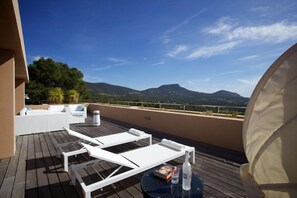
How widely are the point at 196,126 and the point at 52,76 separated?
17.3 meters

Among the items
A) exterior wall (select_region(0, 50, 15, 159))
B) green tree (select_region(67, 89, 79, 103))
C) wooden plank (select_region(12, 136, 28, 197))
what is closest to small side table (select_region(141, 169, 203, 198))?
wooden plank (select_region(12, 136, 28, 197))

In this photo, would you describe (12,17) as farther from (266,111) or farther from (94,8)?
(94,8)

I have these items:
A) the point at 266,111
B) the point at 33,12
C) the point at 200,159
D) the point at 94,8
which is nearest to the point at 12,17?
the point at 266,111

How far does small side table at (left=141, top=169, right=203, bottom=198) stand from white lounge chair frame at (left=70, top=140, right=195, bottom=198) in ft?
2.06

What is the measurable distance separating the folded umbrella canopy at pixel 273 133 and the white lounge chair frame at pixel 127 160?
1.58 metres

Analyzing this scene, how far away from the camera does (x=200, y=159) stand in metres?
3.65

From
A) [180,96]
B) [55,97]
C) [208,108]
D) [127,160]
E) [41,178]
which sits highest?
[180,96]

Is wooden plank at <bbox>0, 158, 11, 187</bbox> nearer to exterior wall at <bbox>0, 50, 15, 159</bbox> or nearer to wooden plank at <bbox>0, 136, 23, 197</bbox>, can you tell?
wooden plank at <bbox>0, 136, 23, 197</bbox>

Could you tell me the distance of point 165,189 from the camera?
66.0 inches

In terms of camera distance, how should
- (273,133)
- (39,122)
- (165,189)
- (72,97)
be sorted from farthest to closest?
(72,97), (39,122), (165,189), (273,133)

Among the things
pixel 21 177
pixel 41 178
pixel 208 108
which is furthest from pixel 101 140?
pixel 208 108

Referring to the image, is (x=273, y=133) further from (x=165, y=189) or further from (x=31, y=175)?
(x=31, y=175)

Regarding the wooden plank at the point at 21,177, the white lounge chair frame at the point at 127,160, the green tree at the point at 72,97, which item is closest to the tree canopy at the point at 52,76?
the green tree at the point at 72,97

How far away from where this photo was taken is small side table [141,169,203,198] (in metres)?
1.58
